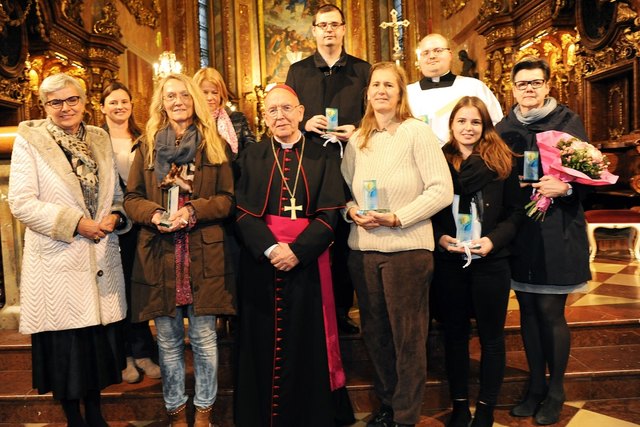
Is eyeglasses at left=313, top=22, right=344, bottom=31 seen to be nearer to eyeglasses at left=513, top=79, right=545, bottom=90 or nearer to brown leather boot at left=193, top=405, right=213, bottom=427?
eyeglasses at left=513, top=79, right=545, bottom=90

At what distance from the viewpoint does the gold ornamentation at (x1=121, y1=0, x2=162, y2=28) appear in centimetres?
1304

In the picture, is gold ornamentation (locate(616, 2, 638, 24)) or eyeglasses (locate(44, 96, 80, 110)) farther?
gold ornamentation (locate(616, 2, 638, 24))

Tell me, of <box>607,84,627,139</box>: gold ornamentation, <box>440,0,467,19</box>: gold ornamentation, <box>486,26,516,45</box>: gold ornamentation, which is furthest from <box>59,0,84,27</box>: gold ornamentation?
<box>607,84,627,139</box>: gold ornamentation

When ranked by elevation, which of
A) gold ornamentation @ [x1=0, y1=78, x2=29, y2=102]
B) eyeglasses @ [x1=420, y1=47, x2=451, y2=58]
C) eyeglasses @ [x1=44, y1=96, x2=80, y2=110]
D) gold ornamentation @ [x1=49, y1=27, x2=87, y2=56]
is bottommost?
eyeglasses @ [x1=44, y1=96, x2=80, y2=110]

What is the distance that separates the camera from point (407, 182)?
2.90 metres

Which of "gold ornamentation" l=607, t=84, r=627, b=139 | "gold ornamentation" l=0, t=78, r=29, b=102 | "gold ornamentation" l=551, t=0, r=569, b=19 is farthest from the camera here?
"gold ornamentation" l=551, t=0, r=569, b=19

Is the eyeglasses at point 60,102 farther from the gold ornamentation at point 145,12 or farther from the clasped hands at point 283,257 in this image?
the gold ornamentation at point 145,12

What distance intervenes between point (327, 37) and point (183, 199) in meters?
1.53

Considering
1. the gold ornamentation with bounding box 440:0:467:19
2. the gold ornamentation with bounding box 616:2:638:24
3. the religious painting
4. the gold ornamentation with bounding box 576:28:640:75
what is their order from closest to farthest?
the gold ornamentation with bounding box 616:2:638:24, the gold ornamentation with bounding box 576:28:640:75, the gold ornamentation with bounding box 440:0:467:19, the religious painting

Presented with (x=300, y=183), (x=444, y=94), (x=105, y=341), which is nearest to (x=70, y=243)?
(x=105, y=341)

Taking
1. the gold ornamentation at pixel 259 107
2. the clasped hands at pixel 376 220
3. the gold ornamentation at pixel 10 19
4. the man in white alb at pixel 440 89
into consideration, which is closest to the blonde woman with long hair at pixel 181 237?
the clasped hands at pixel 376 220

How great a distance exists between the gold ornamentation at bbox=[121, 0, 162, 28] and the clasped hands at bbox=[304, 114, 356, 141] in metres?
11.1

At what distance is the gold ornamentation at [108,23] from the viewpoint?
35.3 ft

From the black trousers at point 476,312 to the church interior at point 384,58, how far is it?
0.44 m
